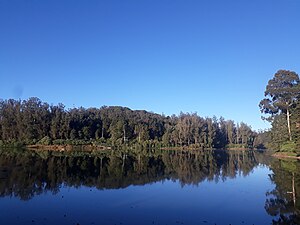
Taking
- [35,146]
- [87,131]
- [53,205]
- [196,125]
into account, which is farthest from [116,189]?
[196,125]

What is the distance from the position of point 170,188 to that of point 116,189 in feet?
12.2

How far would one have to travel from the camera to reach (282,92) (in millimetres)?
50938

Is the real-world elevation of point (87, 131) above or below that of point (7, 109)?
below

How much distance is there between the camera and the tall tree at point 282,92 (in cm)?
4987

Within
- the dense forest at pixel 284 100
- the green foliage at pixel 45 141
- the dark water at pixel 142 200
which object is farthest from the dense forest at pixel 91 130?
the dark water at pixel 142 200

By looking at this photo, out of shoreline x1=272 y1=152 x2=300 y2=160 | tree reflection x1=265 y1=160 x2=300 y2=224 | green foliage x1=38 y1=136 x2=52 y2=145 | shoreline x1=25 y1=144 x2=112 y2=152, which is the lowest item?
tree reflection x1=265 y1=160 x2=300 y2=224

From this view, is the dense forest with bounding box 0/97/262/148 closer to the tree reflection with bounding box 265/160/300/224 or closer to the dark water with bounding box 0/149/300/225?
the dark water with bounding box 0/149/300/225

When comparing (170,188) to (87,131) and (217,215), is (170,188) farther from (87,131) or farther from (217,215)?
(87,131)

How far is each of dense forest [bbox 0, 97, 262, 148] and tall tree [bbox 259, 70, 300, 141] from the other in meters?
39.7

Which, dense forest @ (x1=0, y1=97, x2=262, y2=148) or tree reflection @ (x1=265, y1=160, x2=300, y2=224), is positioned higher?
dense forest @ (x1=0, y1=97, x2=262, y2=148)

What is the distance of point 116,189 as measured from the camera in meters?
18.6

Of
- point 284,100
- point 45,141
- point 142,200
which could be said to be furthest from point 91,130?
point 142,200

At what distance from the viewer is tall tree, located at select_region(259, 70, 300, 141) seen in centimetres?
4987

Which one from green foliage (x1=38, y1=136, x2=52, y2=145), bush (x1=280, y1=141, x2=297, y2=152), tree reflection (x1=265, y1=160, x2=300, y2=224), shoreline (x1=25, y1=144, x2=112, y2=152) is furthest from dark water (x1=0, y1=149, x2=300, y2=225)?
green foliage (x1=38, y1=136, x2=52, y2=145)
